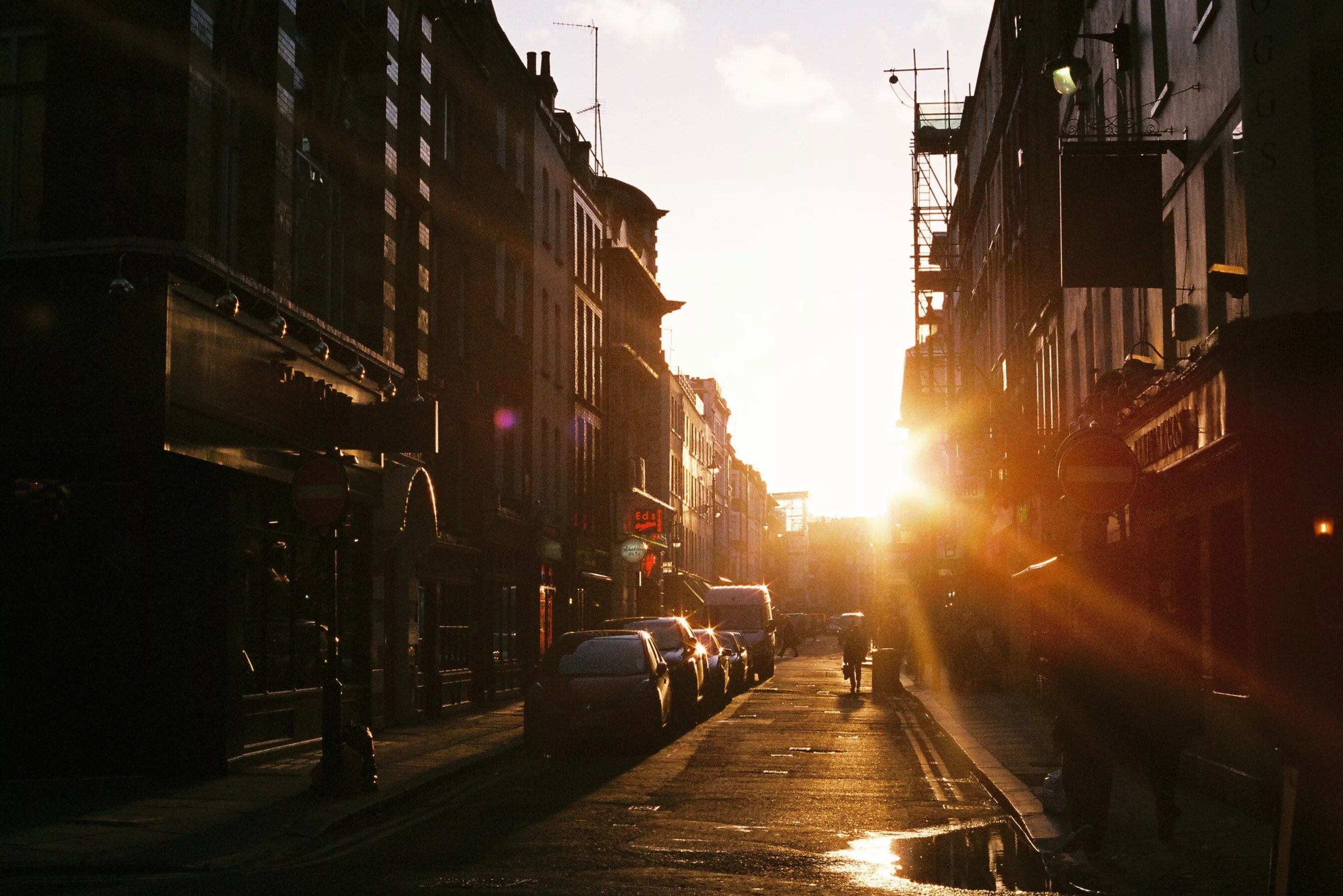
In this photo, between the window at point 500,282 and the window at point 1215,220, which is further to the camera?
the window at point 500,282

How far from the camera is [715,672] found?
99.6ft

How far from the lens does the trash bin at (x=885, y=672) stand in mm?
37344

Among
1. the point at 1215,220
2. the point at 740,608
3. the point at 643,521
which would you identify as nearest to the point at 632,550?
the point at 643,521

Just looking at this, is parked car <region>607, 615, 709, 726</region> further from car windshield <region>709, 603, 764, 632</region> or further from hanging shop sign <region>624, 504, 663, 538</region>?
hanging shop sign <region>624, 504, 663, 538</region>

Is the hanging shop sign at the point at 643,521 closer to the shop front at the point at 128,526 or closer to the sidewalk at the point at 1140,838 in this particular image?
the sidewalk at the point at 1140,838

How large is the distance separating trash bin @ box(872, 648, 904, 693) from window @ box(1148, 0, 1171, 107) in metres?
19.7

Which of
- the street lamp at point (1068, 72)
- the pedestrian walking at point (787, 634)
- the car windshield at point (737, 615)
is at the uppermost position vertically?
the street lamp at point (1068, 72)

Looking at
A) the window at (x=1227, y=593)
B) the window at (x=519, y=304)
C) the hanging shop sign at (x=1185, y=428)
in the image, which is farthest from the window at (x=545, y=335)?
the window at (x=1227, y=593)

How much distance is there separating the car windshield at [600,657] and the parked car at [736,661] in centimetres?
1099

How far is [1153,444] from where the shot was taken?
60.1ft

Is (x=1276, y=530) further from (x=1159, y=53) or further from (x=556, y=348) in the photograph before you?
(x=556, y=348)

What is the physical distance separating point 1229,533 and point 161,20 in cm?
1187

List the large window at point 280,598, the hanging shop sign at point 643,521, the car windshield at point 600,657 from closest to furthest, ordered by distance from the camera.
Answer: the large window at point 280,598 → the car windshield at point 600,657 → the hanging shop sign at point 643,521

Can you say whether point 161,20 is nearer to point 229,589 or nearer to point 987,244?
point 229,589
